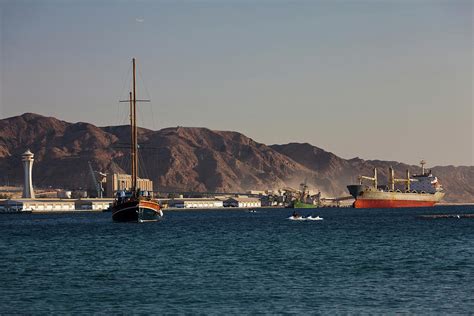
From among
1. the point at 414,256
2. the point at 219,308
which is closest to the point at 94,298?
the point at 219,308

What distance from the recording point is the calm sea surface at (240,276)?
42281 mm

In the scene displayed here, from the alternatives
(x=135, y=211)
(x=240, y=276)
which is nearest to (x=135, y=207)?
(x=135, y=211)

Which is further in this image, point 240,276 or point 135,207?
point 135,207

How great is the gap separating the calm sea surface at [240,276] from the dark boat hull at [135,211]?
3635 cm

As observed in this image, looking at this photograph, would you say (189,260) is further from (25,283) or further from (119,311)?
(119,311)

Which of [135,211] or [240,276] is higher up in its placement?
[135,211]

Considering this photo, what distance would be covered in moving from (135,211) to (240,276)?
236 feet

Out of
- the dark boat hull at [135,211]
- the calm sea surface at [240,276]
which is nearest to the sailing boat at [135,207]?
the dark boat hull at [135,211]

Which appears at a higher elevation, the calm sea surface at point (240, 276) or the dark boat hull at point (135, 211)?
the dark boat hull at point (135, 211)

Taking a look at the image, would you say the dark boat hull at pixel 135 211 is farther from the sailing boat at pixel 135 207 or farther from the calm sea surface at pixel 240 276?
the calm sea surface at pixel 240 276

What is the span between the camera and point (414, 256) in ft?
221

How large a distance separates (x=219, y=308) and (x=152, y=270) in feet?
56.5

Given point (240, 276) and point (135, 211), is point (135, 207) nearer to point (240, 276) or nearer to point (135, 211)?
point (135, 211)

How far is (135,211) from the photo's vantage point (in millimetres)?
124250
